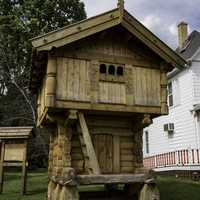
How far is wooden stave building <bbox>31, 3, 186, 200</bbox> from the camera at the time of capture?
30.4ft

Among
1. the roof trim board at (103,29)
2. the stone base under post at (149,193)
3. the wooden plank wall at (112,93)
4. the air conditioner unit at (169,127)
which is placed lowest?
the stone base under post at (149,193)

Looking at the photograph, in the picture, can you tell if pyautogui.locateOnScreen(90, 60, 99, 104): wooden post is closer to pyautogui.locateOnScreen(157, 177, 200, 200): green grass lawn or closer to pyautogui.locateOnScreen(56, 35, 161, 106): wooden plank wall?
pyautogui.locateOnScreen(56, 35, 161, 106): wooden plank wall

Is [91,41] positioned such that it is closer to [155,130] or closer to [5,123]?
[155,130]

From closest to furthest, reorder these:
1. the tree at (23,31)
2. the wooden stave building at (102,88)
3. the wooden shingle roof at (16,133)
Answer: the wooden stave building at (102,88)
the wooden shingle roof at (16,133)
the tree at (23,31)

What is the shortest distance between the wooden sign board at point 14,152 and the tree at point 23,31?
35.5ft

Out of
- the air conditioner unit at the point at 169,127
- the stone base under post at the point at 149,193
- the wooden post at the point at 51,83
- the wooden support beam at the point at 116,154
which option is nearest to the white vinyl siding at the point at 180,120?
the air conditioner unit at the point at 169,127

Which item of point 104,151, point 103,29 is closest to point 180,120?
point 104,151

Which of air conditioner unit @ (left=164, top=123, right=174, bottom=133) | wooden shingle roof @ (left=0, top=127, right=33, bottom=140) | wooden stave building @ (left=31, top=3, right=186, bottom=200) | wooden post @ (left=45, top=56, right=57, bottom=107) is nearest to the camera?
wooden post @ (left=45, top=56, right=57, bottom=107)

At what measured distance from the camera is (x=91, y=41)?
995 centimetres

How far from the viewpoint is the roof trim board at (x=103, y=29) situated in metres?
9.14

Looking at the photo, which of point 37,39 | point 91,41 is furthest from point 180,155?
point 37,39

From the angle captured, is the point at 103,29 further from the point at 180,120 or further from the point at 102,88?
the point at 180,120

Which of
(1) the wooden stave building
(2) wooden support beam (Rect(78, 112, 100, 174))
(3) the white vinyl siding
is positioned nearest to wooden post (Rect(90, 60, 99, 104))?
(1) the wooden stave building

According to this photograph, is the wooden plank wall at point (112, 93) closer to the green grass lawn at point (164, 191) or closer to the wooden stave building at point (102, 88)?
the wooden stave building at point (102, 88)
